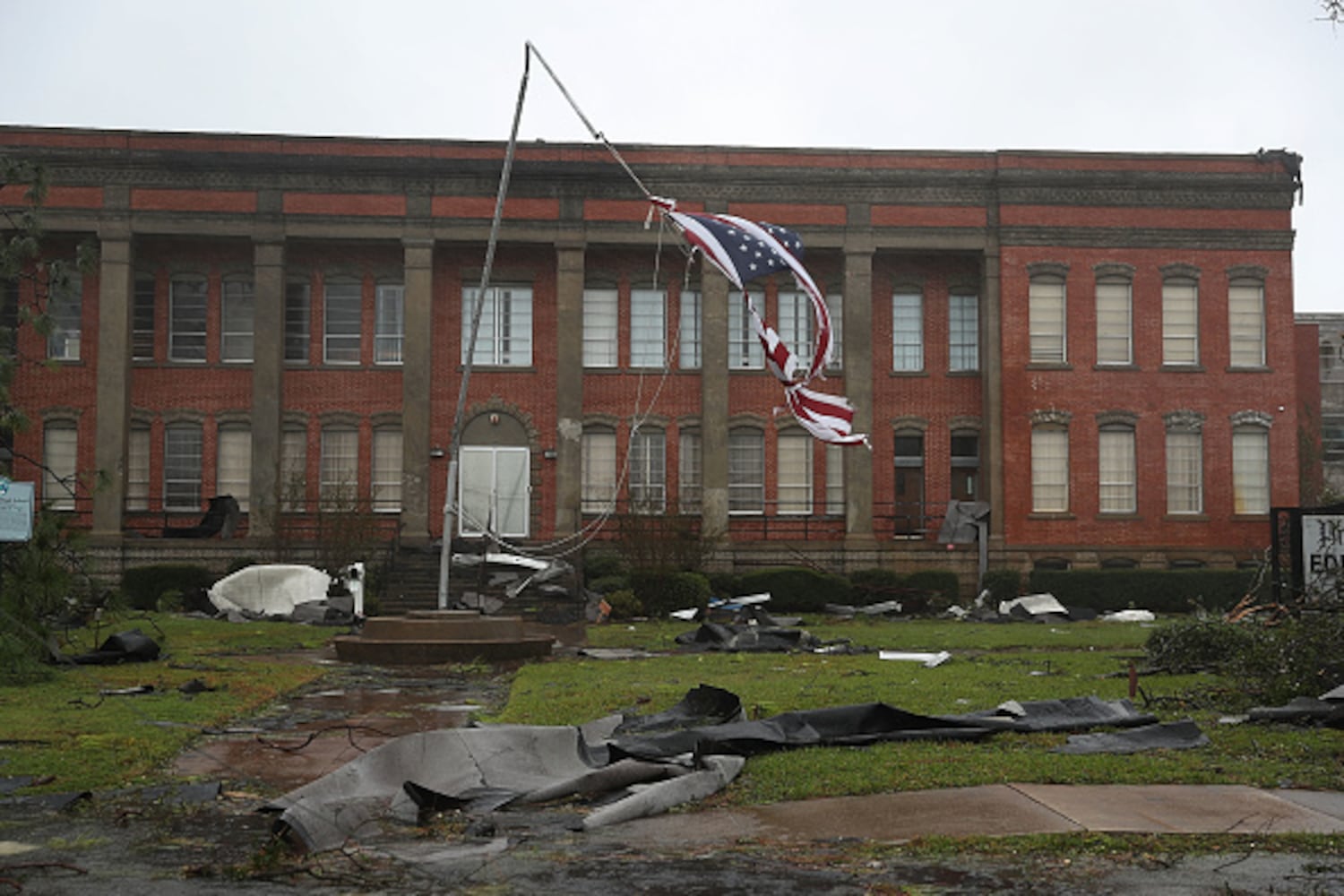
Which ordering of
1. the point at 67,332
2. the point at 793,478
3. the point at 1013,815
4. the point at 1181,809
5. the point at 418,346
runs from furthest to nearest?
the point at 793,478, the point at 67,332, the point at 418,346, the point at 1181,809, the point at 1013,815

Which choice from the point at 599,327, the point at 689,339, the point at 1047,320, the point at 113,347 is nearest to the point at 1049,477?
the point at 1047,320

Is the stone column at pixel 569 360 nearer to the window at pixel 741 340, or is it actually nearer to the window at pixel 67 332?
the window at pixel 741 340

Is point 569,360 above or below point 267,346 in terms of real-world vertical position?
below

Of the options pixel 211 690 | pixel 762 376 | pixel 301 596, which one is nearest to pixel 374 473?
pixel 301 596

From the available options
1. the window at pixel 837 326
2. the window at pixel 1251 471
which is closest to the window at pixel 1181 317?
the window at pixel 1251 471

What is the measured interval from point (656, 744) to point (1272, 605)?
7.32 meters

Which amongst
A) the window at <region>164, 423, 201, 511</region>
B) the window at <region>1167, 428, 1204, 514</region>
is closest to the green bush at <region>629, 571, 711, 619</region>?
the window at <region>164, 423, 201, 511</region>

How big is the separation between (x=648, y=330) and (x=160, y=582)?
43.5 ft

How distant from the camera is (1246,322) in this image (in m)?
38.0

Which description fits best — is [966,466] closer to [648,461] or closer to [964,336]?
[964,336]

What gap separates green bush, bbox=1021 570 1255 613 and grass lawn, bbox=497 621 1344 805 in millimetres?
8169

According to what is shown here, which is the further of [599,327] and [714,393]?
[599,327]

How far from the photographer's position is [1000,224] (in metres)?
37.4

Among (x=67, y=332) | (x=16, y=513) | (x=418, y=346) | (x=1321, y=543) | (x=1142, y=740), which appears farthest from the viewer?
(x=67, y=332)
